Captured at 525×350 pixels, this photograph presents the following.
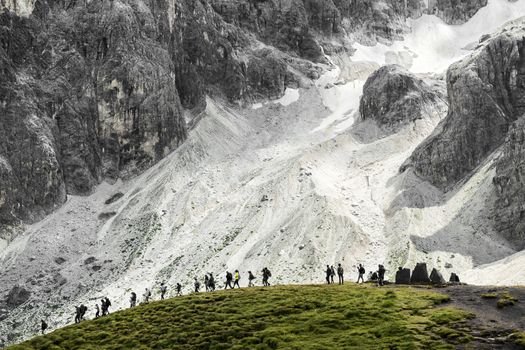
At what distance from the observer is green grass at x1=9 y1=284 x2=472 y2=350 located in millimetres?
48531

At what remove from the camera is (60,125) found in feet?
516

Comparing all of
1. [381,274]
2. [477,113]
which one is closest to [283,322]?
[381,274]

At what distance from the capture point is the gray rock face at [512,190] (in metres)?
113

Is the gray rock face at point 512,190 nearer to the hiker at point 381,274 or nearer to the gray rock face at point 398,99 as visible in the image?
the gray rock face at point 398,99

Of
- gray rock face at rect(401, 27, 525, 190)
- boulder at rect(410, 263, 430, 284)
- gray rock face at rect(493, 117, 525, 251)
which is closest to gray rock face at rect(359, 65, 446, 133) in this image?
gray rock face at rect(401, 27, 525, 190)

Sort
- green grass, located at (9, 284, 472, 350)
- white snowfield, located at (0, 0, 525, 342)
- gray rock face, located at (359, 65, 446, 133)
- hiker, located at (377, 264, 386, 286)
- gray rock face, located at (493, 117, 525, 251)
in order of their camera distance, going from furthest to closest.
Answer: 1. gray rock face, located at (359, 65, 446, 133)
2. white snowfield, located at (0, 0, 525, 342)
3. gray rock face, located at (493, 117, 525, 251)
4. hiker, located at (377, 264, 386, 286)
5. green grass, located at (9, 284, 472, 350)

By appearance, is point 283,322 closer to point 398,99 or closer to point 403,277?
point 403,277

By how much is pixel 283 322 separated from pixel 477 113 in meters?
96.9

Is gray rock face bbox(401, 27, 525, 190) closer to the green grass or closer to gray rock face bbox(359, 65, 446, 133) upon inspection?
gray rock face bbox(359, 65, 446, 133)

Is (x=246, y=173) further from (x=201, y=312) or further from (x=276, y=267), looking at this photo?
(x=201, y=312)

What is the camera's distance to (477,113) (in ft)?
454

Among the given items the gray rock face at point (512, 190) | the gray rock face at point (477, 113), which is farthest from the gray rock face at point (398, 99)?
the gray rock face at point (512, 190)

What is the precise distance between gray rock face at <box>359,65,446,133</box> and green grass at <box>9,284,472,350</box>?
107026 mm

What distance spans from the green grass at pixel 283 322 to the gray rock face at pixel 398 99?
351 feet
